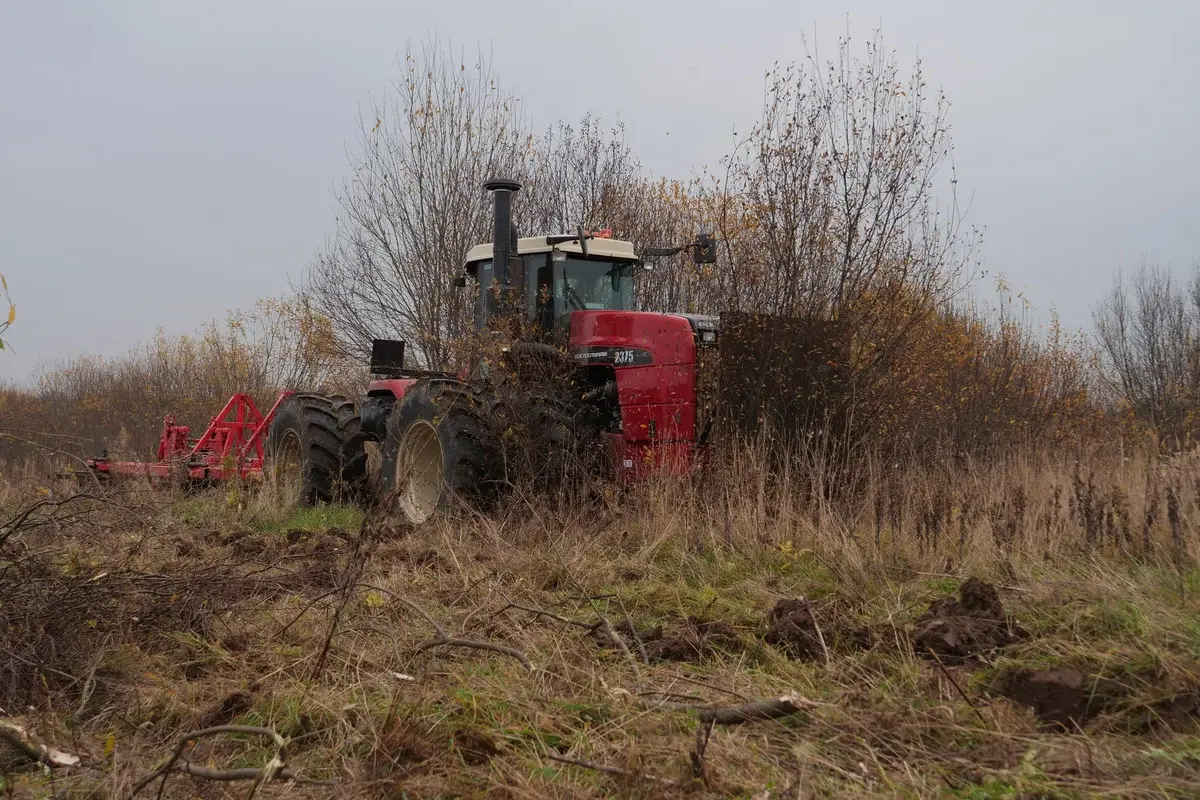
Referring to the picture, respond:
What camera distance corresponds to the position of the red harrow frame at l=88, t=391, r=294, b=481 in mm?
9016

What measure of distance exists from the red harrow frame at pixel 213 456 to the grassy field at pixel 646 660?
3741 millimetres

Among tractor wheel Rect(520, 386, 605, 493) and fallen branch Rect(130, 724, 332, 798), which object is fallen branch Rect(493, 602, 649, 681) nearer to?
fallen branch Rect(130, 724, 332, 798)

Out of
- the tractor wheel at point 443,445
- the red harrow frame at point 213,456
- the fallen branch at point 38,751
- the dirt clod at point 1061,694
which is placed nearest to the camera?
the fallen branch at point 38,751

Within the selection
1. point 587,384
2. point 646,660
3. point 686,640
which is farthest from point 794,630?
point 587,384

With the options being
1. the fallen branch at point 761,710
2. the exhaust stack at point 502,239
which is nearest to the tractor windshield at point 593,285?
the exhaust stack at point 502,239

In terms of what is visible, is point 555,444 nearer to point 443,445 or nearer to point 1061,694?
point 443,445

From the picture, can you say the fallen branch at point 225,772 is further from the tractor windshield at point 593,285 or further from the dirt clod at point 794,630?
the tractor windshield at point 593,285

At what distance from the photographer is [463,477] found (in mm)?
6730

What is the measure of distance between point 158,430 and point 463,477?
Result: 1579 centimetres

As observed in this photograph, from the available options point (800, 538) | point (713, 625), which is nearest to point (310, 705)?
point (713, 625)

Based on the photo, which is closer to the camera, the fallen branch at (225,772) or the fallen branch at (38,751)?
the fallen branch at (225,772)

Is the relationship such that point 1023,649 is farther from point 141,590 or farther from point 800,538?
point 141,590

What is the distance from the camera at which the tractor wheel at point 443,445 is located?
6746 millimetres

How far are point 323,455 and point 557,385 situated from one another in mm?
3004
